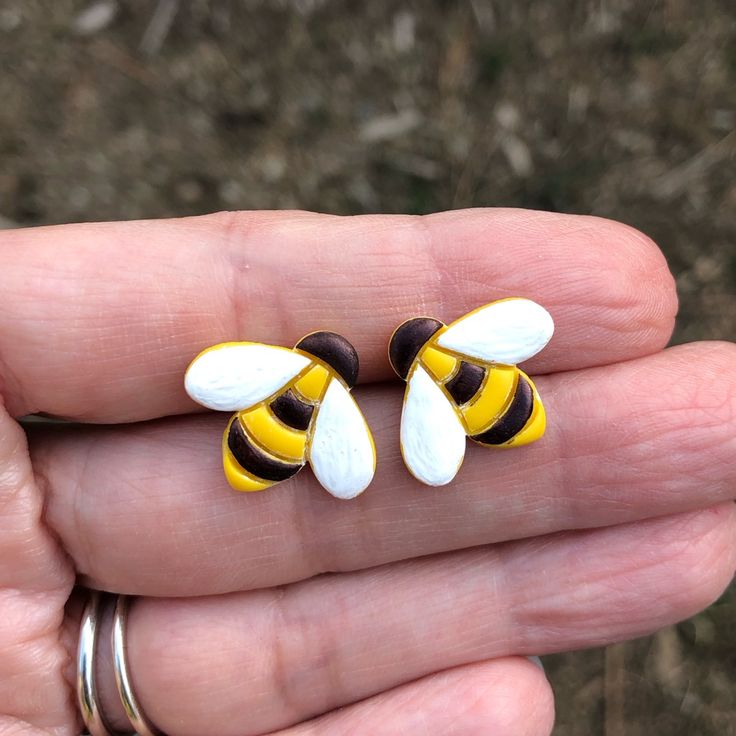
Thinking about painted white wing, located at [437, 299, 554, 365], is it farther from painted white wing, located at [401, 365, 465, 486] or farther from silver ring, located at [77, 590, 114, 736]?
silver ring, located at [77, 590, 114, 736]

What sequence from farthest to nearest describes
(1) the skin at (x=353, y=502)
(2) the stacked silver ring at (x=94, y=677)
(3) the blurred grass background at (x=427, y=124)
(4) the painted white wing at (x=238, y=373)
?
(3) the blurred grass background at (x=427, y=124) → (2) the stacked silver ring at (x=94, y=677) → (1) the skin at (x=353, y=502) → (4) the painted white wing at (x=238, y=373)

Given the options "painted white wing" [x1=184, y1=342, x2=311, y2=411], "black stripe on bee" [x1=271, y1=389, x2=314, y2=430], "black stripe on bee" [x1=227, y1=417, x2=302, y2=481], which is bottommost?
"black stripe on bee" [x1=227, y1=417, x2=302, y2=481]

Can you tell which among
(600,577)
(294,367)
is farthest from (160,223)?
(600,577)

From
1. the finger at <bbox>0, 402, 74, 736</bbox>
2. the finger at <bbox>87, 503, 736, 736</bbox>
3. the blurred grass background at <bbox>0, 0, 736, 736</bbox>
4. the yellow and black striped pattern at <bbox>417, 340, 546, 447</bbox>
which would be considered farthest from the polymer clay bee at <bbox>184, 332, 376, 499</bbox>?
the blurred grass background at <bbox>0, 0, 736, 736</bbox>

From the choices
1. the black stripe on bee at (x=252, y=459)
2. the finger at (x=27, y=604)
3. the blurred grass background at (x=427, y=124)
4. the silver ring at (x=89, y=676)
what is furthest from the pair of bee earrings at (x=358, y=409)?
the blurred grass background at (x=427, y=124)

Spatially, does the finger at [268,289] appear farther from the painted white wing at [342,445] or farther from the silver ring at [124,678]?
the silver ring at [124,678]

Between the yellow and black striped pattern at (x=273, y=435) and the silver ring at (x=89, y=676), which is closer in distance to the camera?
the yellow and black striped pattern at (x=273, y=435)
